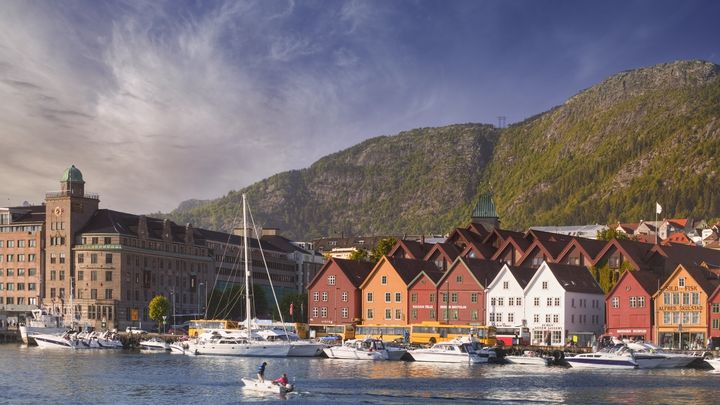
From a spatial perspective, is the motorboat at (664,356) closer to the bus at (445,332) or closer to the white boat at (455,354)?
the white boat at (455,354)

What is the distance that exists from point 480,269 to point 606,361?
4367 cm

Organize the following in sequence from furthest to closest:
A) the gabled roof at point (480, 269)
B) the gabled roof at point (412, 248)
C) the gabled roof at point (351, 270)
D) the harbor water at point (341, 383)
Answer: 1. the gabled roof at point (412, 248)
2. the gabled roof at point (351, 270)
3. the gabled roof at point (480, 269)
4. the harbor water at point (341, 383)

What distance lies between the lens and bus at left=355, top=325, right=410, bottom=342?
15838 centimetres

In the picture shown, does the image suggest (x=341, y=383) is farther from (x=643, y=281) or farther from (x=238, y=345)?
(x=643, y=281)

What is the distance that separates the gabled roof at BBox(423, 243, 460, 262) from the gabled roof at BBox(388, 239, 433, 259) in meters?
2.88

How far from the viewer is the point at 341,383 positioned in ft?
318

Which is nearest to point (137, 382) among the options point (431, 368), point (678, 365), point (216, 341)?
point (431, 368)

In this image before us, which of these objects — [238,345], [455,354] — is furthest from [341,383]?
[238,345]

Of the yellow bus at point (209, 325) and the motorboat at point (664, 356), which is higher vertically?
the yellow bus at point (209, 325)

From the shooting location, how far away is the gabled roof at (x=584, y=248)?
163 meters

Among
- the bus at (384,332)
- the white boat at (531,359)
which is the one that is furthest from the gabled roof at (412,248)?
the white boat at (531,359)

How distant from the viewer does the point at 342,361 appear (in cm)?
13012

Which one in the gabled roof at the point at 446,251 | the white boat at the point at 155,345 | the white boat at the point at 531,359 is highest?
the gabled roof at the point at 446,251

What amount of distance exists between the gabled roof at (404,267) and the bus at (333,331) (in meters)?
6.96
